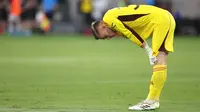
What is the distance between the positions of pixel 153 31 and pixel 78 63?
9.24 meters

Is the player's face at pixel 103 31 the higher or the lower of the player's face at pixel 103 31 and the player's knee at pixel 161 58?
the higher

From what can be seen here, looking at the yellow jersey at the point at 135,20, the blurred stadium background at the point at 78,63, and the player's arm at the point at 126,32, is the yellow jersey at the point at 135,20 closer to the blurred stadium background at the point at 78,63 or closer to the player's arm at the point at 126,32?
the player's arm at the point at 126,32

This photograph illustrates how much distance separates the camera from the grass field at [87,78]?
11.2 metres

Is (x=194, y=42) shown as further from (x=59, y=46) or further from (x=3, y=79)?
(x=3, y=79)

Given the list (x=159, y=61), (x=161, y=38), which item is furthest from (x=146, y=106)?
(x=161, y=38)

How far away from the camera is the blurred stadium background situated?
1162 centimetres

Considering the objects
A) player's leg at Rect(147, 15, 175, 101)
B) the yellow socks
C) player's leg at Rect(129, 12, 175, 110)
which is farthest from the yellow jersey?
the yellow socks

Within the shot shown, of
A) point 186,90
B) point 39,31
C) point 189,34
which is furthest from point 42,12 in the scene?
point 186,90

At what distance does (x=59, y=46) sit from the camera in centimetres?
2669

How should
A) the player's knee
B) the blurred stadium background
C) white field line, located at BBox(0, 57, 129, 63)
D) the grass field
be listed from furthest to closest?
white field line, located at BBox(0, 57, 129, 63), the blurred stadium background, the grass field, the player's knee

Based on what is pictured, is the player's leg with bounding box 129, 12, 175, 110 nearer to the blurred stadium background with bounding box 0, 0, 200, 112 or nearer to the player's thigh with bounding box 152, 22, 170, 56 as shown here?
the player's thigh with bounding box 152, 22, 170, 56

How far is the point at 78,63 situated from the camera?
1978 cm

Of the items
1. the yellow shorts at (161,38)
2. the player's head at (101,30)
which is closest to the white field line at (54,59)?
the player's head at (101,30)

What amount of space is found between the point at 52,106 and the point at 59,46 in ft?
52.3
